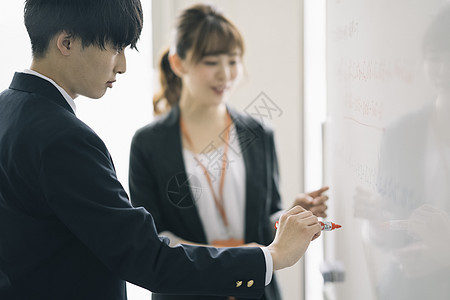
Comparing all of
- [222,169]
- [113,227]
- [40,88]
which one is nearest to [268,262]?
[113,227]

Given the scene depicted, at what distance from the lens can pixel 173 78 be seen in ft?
5.23

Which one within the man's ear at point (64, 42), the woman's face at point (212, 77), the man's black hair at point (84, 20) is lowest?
the woman's face at point (212, 77)

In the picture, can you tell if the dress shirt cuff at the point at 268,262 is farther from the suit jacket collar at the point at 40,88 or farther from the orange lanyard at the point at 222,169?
the orange lanyard at the point at 222,169

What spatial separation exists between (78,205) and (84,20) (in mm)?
297

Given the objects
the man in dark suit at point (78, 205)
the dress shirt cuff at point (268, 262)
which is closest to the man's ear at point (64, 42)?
the man in dark suit at point (78, 205)

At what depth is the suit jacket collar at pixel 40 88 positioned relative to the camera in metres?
0.85

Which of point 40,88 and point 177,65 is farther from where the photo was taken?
point 177,65

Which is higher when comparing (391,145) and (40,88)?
(40,88)

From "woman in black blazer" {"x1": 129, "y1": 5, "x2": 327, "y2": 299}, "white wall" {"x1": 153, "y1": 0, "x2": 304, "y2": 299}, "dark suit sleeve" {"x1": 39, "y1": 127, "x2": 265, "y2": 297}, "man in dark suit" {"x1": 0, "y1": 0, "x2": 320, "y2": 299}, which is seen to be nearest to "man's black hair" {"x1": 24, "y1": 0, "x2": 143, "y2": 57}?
"man in dark suit" {"x1": 0, "y1": 0, "x2": 320, "y2": 299}

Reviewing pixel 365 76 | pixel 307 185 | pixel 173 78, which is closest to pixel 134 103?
pixel 173 78

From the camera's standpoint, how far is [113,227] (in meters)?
0.78

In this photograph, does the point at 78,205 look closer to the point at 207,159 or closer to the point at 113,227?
the point at 113,227

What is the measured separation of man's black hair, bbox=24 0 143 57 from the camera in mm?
827

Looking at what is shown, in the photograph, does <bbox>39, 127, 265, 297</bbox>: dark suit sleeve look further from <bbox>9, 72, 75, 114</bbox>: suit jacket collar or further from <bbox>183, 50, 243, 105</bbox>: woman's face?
<bbox>183, 50, 243, 105</bbox>: woman's face
